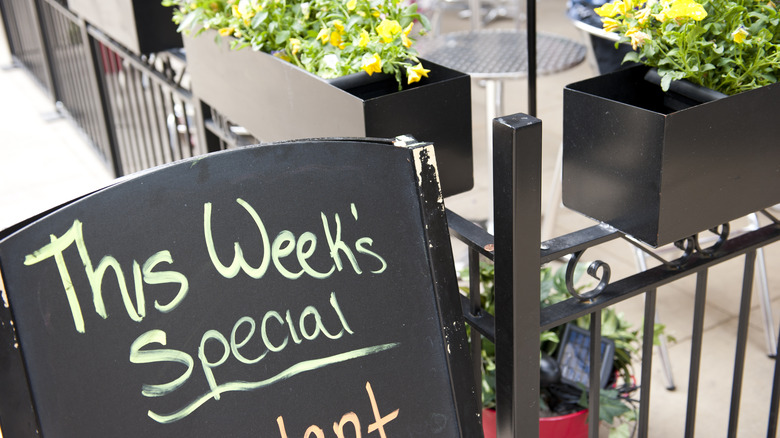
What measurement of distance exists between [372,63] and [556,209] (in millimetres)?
1690

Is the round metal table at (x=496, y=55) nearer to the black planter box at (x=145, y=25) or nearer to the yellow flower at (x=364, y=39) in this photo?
the black planter box at (x=145, y=25)

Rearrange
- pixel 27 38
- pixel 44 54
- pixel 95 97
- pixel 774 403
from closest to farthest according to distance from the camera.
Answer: pixel 774 403
pixel 95 97
pixel 44 54
pixel 27 38

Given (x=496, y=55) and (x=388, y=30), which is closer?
(x=388, y=30)

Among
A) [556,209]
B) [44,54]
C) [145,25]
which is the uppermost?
[145,25]

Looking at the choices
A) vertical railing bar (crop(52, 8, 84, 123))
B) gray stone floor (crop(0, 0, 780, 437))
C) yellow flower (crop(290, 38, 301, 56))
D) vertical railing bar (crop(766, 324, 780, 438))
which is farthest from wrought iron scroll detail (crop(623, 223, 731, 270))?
vertical railing bar (crop(52, 8, 84, 123))

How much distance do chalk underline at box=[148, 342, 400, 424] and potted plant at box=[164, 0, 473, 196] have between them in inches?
12.0

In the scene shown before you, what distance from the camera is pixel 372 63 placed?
1.00m

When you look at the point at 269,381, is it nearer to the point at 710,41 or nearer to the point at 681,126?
the point at 681,126

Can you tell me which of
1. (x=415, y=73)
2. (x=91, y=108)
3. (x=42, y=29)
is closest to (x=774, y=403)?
(x=415, y=73)

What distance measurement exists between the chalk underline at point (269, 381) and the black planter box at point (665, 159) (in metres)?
0.34

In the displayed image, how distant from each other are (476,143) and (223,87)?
2.48 metres

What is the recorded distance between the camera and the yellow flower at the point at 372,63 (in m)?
1.00

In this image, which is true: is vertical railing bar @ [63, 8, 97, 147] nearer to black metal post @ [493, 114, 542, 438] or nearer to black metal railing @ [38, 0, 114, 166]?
black metal railing @ [38, 0, 114, 166]

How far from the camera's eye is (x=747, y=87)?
96 centimetres
